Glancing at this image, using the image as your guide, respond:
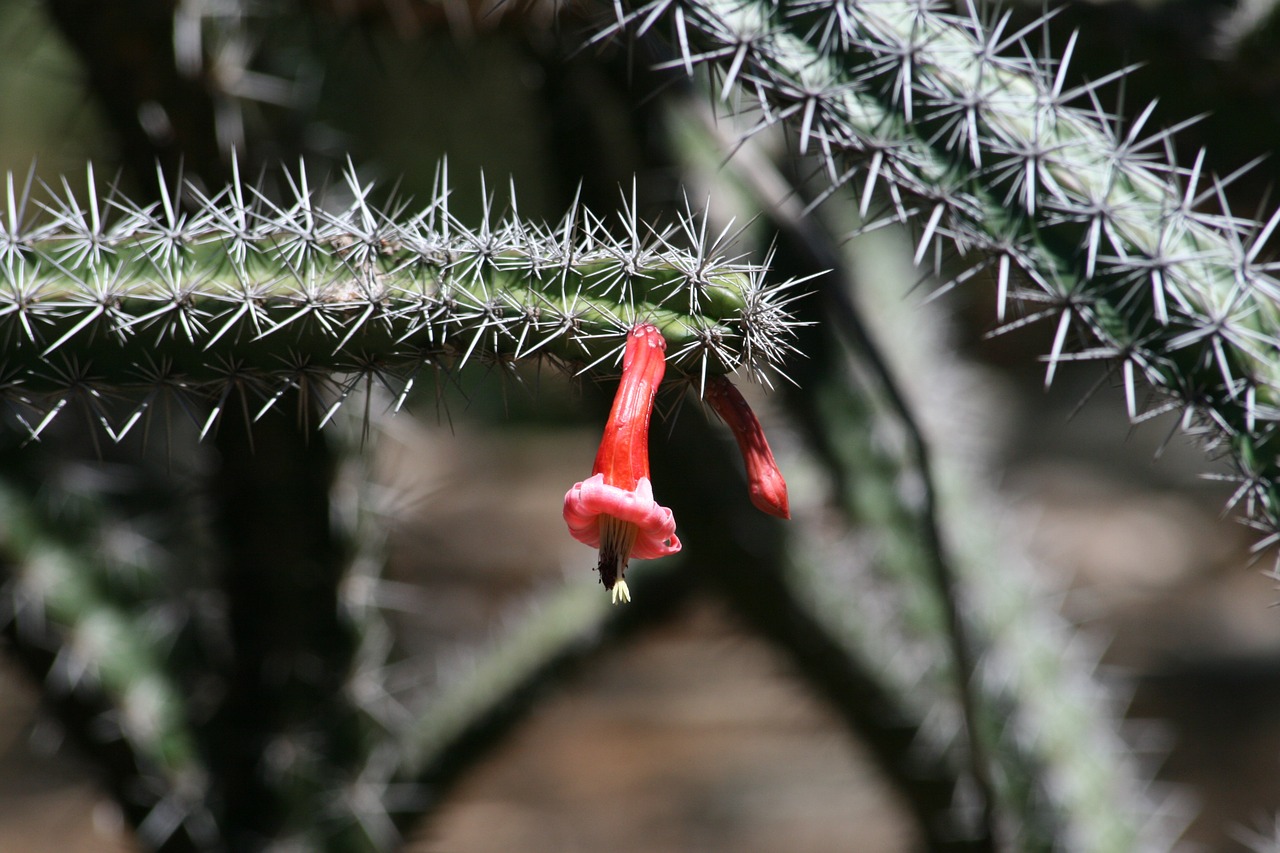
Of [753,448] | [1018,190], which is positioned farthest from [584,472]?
[753,448]

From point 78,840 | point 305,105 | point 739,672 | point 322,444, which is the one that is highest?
point 305,105

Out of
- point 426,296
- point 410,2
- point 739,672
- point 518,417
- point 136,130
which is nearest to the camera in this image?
point 426,296

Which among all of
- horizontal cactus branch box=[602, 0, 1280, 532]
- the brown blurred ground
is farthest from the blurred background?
horizontal cactus branch box=[602, 0, 1280, 532]

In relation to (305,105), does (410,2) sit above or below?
above

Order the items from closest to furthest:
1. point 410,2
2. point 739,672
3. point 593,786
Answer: point 410,2 → point 593,786 → point 739,672

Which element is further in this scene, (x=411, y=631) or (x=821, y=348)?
(x=411, y=631)

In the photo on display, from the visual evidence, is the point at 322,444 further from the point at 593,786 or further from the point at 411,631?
the point at 593,786

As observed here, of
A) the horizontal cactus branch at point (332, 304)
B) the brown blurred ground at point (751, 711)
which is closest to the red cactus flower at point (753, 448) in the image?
the horizontal cactus branch at point (332, 304)

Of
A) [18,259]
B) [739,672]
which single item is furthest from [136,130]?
[739,672]
